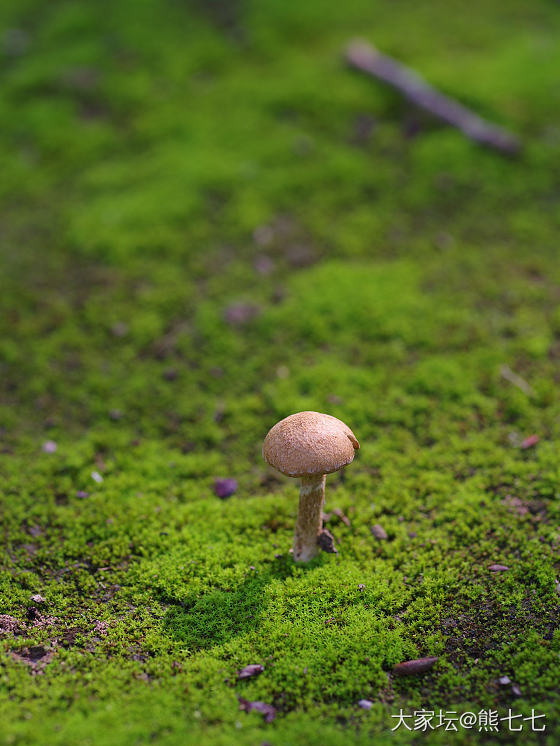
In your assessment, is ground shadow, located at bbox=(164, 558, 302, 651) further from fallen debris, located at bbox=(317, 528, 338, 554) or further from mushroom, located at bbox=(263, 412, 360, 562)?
mushroom, located at bbox=(263, 412, 360, 562)

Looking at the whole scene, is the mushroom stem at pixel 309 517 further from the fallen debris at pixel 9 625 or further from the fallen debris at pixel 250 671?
the fallen debris at pixel 9 625

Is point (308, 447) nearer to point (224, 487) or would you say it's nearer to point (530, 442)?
point (224, 487)

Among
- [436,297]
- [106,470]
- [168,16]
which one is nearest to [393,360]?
[436,297]

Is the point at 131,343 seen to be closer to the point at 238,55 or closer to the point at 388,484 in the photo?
the point at 388,484

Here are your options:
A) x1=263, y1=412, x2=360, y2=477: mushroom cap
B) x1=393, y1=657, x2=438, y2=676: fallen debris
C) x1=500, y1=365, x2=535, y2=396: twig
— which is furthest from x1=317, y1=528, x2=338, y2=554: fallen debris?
x1=500, y1=365, x2=535, y2=396: twig

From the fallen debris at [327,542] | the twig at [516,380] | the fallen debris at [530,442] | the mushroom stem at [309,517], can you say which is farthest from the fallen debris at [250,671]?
the twig at [516,380]

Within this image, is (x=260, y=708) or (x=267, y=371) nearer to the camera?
(x=260, y=708)

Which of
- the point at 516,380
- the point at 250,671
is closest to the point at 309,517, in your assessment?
the point at 250,671
